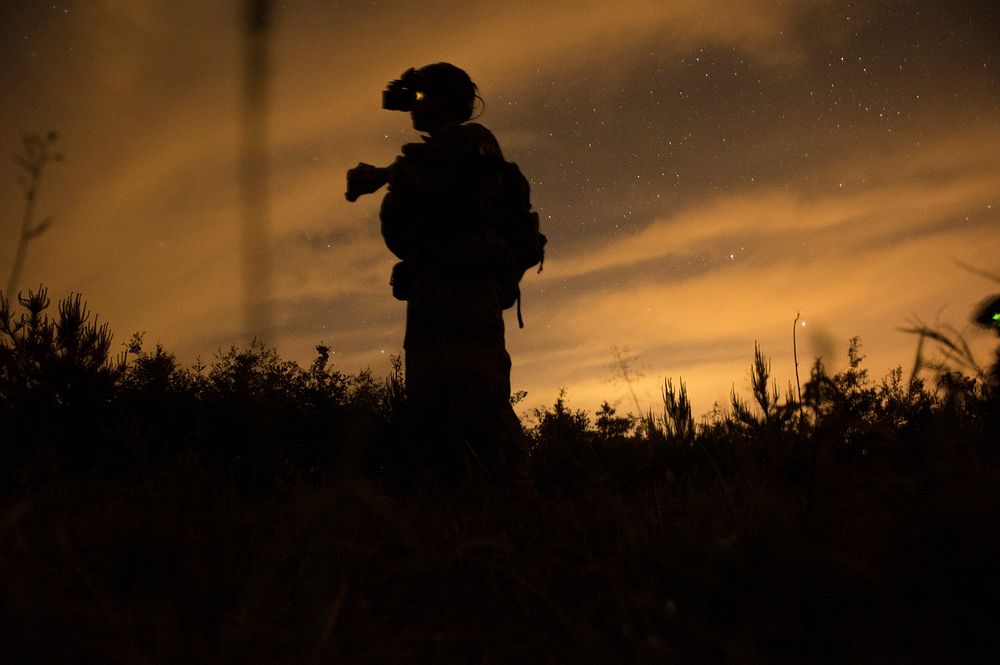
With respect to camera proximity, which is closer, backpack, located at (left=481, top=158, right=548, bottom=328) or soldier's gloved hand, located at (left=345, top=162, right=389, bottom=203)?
soldier's gloved hand, located at (left=345, top=162, right=389, bottom=203)

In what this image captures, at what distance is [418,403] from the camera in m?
5.05

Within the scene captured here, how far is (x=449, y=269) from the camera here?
5.08 meters

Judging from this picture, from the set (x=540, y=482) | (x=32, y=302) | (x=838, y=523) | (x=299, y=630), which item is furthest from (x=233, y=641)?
(x=32, y=302)

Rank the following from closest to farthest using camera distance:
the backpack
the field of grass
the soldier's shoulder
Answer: the field of grass
the soldier's shoulder
the backpack

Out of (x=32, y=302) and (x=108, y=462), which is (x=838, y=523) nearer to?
(x=108, y=462)

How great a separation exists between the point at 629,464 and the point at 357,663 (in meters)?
3.46

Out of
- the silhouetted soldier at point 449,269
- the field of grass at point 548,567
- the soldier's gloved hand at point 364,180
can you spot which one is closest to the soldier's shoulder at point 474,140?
the silhouetted soldier at point 449,269

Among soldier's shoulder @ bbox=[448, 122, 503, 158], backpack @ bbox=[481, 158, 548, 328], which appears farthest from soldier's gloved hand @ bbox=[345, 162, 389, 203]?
backpack @ bbox=[481, 158, 548, 328]

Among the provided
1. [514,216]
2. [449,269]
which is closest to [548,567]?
[449,269]

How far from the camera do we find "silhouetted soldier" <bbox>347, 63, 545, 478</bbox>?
4945 mm

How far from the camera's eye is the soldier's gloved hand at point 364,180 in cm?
497

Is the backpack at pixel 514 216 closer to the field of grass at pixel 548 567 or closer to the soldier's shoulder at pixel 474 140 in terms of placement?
A: the soldier's shoulder at pixel 474 140

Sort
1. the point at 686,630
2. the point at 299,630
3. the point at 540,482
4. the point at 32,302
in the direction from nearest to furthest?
the point at 686,630, the point at 299,630, the point at 540,482, the point at 32,302

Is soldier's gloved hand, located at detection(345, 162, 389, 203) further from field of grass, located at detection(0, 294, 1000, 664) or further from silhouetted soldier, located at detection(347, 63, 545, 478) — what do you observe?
field of grass, located at detection(0, 294, 1000, 664)
